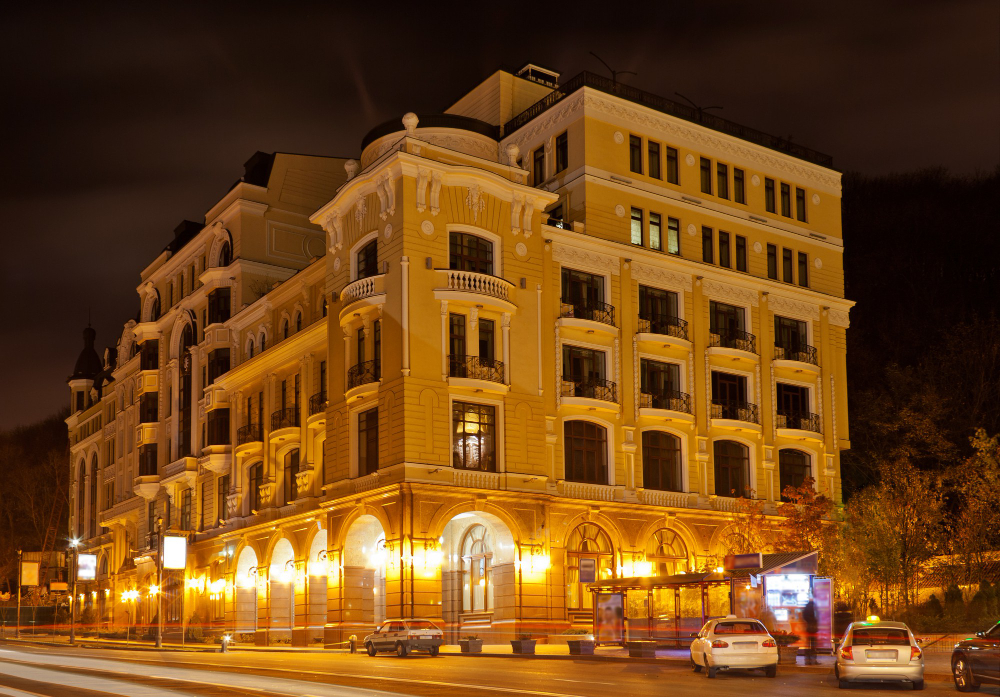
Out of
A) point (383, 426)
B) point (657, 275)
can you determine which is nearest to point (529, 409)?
point (383, 426)

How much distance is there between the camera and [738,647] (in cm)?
2762

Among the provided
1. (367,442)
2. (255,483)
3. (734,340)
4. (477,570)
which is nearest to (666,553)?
(477,570)

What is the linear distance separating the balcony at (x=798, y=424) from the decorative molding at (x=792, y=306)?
517 cm

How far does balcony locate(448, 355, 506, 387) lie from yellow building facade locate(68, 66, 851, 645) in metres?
0.10

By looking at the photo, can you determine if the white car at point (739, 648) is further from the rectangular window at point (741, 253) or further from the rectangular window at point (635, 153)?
the rectangular window at point (741, 253)

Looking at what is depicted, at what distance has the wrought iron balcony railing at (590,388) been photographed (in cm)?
5056

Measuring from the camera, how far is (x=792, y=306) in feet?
196

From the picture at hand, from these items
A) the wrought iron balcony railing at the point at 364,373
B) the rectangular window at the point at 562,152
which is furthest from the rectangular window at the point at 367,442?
the rectangular window at the point at 562,152

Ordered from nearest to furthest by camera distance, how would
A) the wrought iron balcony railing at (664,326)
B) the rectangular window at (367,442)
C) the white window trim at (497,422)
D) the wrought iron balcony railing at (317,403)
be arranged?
the white window trim at (497,422), the rectangular window at (367,442), the wrought iron balcony railing at (317,403), the wrought iron balcony railing at (664,326)

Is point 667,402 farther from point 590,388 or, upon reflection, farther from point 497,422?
point 497,422

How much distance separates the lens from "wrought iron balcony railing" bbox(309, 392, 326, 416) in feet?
175

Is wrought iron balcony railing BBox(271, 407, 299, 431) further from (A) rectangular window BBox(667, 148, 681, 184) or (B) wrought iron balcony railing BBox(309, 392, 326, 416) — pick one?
(A) rectangular window BBox(667, 148, 681, 184)

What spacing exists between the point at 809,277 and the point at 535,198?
18523 millimetres

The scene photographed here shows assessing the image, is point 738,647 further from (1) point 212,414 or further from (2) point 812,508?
(1) point 212,414
